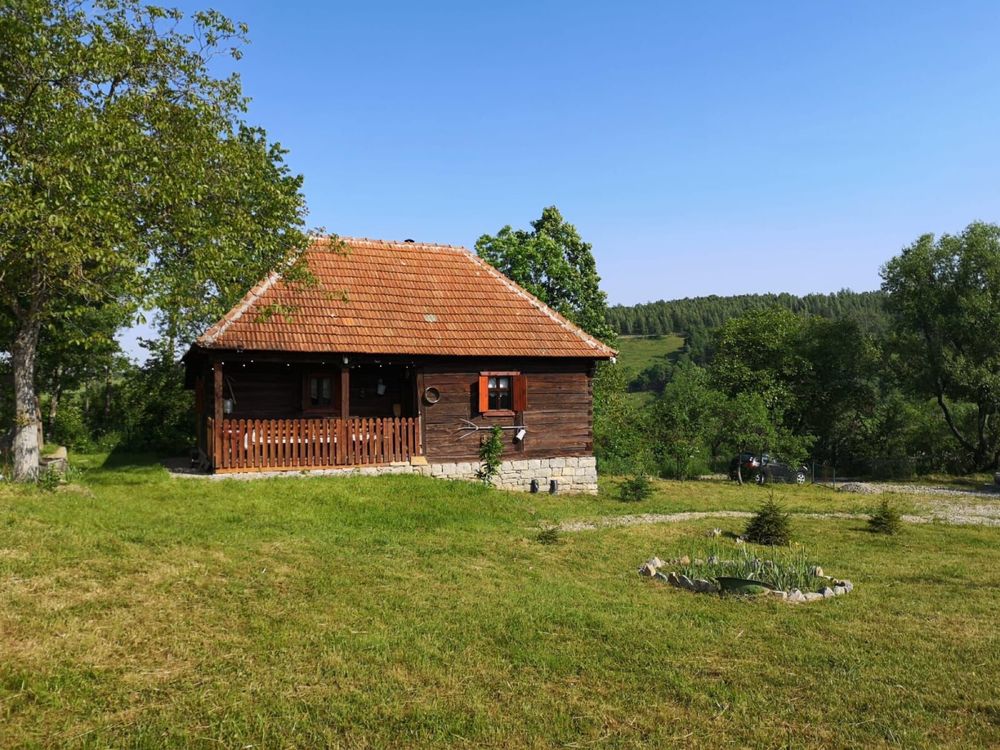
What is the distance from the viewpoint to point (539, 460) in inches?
683

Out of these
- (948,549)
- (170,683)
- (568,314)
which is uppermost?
(568,314)

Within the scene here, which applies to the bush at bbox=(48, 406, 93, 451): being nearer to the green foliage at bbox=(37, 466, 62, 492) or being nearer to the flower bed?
the green foliage at bbox=(37, 466, 62, 492)

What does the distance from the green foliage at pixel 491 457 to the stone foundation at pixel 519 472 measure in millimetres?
162

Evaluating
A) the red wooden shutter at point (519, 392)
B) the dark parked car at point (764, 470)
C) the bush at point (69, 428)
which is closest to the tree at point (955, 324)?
the dark parked car at point (764, 470)

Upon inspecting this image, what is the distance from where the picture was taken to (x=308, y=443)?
15.0m

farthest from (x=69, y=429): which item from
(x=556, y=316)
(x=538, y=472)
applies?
(x=556, y=316)

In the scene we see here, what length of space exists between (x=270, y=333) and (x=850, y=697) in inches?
517

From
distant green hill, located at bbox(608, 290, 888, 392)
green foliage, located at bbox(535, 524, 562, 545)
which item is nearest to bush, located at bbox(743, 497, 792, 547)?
green foliage, located at bbox(535, 524, 562, 545)

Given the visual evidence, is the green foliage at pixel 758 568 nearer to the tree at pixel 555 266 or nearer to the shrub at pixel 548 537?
the shrub at pixel 548 537

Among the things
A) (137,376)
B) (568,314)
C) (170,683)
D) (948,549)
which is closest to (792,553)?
(948,549)

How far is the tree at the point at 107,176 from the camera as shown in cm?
1062

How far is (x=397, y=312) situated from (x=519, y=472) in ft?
16.9

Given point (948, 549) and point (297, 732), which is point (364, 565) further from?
point (948, 549)

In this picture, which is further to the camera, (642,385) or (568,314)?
(642,385)
